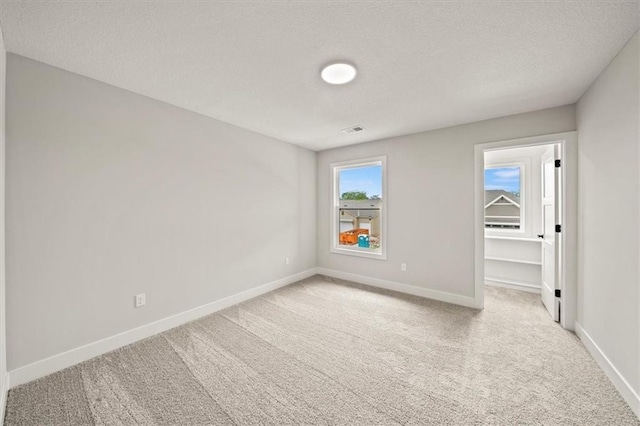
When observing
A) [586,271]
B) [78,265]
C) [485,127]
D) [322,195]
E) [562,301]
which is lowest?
[562,301]

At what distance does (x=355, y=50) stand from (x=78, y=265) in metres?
2.77

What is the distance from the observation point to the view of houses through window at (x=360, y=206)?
4.37 m

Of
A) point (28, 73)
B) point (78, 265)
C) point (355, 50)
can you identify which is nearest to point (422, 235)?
point (355, 50)

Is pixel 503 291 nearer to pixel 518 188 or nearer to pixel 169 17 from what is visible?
pixel 518 188

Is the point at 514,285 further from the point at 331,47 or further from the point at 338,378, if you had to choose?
the point at 331,47

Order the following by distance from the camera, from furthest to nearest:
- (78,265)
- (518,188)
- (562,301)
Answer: (518,188) < (562,301) < (78,265)

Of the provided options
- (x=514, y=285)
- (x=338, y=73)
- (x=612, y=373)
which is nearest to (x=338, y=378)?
(x=612, y=373)

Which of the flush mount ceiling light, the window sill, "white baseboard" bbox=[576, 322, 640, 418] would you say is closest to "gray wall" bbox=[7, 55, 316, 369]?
the window sill

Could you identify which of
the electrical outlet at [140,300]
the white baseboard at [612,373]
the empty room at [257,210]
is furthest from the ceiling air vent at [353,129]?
the white baseboard at [612,373]

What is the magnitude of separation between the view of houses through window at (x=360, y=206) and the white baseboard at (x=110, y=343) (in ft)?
6.57

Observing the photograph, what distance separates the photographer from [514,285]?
13.4 ft

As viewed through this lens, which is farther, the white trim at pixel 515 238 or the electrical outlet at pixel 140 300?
the white trim at pixel 515 238

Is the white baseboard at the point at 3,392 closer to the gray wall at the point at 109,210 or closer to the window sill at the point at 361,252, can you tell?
the gray wall at the point at 109,210

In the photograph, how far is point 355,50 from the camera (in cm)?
181
